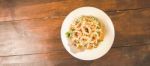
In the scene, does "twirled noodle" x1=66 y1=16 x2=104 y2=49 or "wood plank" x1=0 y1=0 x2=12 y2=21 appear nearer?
"twirled noodle" x1=66 y1=16 x2=104 y2=49

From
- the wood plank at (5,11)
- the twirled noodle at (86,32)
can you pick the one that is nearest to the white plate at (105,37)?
Answer: the twirled noodle at (86,32)

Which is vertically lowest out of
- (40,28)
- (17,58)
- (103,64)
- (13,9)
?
(103,64)

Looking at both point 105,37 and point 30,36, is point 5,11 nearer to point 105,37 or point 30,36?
point 30,36

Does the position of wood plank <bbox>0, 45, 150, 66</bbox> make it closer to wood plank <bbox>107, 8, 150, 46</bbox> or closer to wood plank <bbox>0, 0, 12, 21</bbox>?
wood plank <bbox>107, 8, 150, 46</bbox>

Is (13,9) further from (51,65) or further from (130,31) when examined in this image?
(130,31)

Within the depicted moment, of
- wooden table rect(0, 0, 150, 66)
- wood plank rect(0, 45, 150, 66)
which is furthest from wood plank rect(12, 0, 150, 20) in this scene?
wood plank rect(0, 45, 150, 66)

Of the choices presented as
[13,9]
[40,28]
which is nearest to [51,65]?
[40,28]
